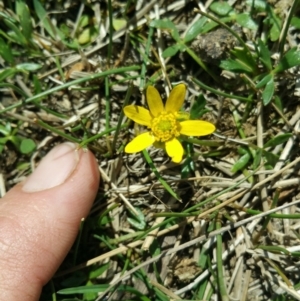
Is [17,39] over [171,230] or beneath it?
over

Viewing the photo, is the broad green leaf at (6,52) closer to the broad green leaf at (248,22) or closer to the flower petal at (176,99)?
the flower petal at (176,99)

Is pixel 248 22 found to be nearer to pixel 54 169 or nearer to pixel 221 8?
pixel 221 8

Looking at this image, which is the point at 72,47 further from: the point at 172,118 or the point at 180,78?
the point at 172,118

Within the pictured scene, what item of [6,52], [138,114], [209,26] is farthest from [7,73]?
[209,26]

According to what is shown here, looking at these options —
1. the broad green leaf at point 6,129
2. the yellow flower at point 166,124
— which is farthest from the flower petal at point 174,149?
the broad green leaf at point 6,129

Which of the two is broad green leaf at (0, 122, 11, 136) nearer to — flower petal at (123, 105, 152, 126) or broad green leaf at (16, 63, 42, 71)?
broad green leaf at (16, 63, 42, 71)

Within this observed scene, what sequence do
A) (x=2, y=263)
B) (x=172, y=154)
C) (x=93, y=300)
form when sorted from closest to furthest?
(x=172, y=154)
(x=2, y=263)
(x=93, y=300)

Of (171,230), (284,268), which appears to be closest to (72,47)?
(171,230)

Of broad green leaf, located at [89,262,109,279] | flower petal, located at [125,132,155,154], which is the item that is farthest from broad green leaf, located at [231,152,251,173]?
broad green leaf, located at [89,262,109,279]
